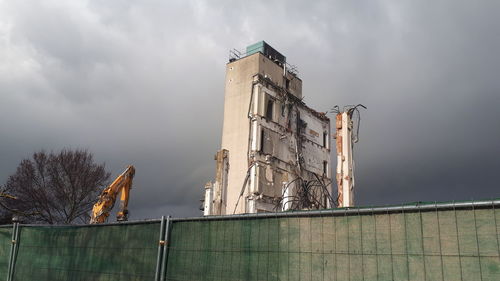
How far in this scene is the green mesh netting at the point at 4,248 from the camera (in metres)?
10.5

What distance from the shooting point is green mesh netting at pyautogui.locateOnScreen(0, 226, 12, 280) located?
1046 cm

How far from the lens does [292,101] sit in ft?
92.5

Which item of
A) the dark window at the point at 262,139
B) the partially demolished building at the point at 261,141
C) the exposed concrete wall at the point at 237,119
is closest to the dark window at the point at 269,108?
the partially demolished building at the point at 261,141

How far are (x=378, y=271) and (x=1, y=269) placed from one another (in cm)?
993

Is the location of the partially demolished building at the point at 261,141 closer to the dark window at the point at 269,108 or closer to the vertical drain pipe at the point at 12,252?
the dark window at the point at 269,108

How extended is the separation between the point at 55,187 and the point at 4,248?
22.8 meters

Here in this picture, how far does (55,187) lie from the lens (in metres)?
31.9

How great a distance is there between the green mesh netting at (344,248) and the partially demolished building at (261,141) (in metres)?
14.8

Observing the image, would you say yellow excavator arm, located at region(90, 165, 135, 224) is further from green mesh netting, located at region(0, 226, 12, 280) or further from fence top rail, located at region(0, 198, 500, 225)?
fence top rail, located at region(0, 198, 500, 225)

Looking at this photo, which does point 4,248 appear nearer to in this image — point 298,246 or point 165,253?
point 165,253

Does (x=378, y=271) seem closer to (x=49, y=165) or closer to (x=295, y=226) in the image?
(x=295, y=226)

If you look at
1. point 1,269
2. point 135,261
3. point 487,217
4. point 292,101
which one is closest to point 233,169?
point 292,101

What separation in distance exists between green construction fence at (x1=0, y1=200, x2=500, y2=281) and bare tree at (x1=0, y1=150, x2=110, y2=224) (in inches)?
964

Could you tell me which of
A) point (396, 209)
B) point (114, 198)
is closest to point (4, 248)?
point (114, 198)
